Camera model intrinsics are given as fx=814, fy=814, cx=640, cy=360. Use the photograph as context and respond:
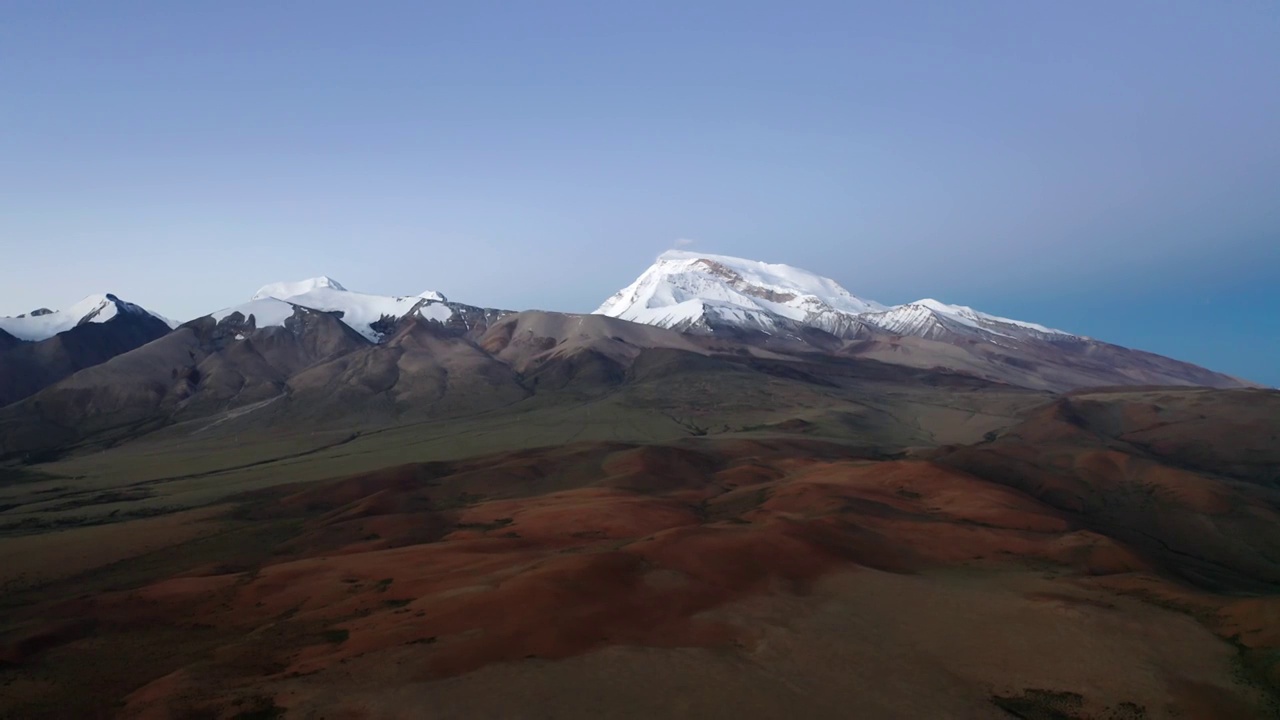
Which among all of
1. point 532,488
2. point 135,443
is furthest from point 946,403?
point 135,443

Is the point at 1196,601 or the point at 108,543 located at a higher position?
the point at 1196,601

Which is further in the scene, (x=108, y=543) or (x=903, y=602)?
(x=108, y=543)

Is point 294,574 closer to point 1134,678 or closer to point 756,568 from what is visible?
point 756,568

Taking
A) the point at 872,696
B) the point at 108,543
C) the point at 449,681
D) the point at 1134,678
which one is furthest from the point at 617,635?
the point at 108,543

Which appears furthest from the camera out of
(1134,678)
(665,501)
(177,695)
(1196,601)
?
(665,501)

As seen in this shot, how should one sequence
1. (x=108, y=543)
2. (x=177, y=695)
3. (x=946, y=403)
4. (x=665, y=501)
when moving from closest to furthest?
1. (x=177, y=695)
2. (x=108, y=543)
3. (x=665, y=501)
4. (x=946, y=403)

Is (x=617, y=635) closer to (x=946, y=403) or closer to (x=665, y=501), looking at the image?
(x=665, y=501)
